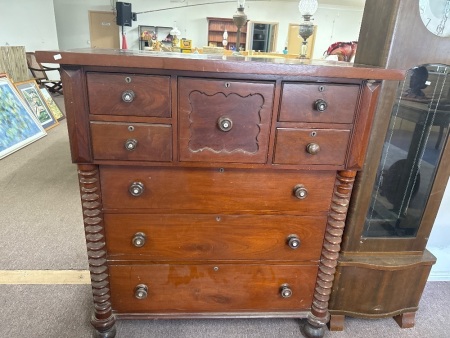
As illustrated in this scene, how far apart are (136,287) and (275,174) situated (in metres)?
0.71

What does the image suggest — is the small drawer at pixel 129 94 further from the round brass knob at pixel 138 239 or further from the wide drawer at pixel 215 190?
the round brass knob at pixel 138 239

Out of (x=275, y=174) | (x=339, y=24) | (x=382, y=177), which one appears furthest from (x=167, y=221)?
(x=339, y=24)

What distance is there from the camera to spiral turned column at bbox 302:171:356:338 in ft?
3.72

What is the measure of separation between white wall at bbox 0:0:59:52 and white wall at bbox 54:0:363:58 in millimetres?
2180

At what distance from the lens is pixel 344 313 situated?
142 centimetres

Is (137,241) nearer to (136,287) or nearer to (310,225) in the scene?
(136,287)

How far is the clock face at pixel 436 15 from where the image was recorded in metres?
1.05

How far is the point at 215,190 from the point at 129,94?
0.43 m

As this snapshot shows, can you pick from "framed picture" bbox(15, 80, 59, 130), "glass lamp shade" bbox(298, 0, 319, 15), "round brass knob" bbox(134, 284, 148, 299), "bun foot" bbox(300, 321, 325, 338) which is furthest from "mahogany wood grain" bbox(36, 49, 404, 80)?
"framed picture" bbox(15, 80, 59, 130)

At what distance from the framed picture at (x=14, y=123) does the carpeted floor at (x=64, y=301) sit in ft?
3.81

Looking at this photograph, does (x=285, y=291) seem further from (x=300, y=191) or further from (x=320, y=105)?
Answer: (x=320, y=105)

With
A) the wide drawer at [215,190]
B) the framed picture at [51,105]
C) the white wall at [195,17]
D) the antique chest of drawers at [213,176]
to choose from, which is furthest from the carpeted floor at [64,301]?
the white wall at [195,17]

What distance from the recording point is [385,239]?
1.36 m

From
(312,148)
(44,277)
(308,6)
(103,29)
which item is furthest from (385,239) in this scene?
(103,29)
